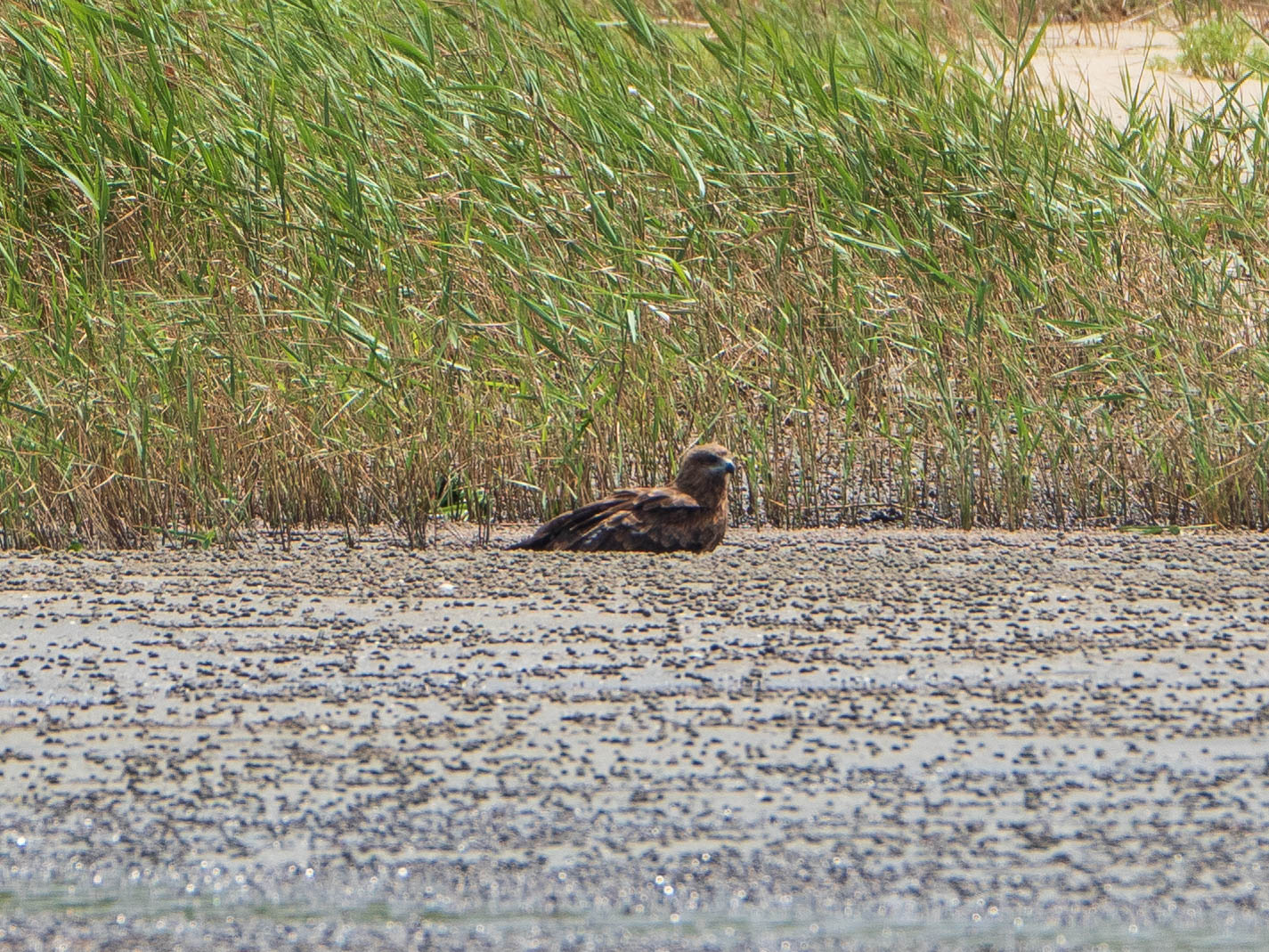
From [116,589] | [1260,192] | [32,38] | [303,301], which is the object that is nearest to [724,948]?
[116,589]

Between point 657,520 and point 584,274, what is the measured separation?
1409 millimetres

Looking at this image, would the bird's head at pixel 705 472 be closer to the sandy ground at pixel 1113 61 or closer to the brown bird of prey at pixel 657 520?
the brown bird of prey at pixel 657 520

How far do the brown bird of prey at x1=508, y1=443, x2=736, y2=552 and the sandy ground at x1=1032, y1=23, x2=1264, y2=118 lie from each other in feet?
23.7

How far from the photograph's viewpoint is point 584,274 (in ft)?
22.8

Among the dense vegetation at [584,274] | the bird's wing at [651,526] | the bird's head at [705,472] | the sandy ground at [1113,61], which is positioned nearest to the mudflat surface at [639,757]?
the bird's wing at [651,526]

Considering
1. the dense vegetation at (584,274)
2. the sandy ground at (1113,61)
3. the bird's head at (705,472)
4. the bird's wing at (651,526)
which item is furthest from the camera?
the sandy ground at (1113,61)

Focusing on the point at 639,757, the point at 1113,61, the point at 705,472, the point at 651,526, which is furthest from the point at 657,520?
the point at 1113,61

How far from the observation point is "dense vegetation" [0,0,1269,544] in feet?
20.9

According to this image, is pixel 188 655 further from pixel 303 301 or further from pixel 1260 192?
pixel 1260 192

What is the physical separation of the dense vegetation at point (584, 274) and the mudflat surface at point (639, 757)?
0.89m

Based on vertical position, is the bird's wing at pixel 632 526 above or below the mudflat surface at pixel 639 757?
above

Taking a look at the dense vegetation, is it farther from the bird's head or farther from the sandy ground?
the sandy ground

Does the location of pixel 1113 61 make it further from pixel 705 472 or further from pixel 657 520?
pixel 657 520

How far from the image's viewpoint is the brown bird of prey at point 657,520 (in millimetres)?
5926
